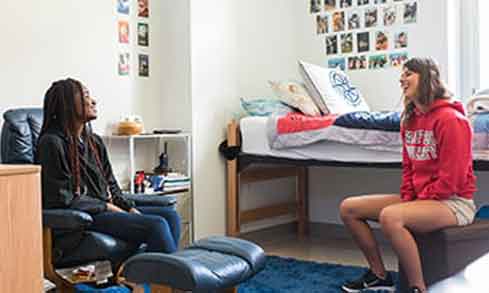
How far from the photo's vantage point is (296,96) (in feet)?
14.5

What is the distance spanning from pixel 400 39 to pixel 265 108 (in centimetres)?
119

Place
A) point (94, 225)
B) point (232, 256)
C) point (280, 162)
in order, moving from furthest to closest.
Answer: point (280, 162)
point (94, 225)
point (232, 256)

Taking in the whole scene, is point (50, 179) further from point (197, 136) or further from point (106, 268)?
point (197, 136)

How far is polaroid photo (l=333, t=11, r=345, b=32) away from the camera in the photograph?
495 centimetres

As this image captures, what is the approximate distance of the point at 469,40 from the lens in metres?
4.50

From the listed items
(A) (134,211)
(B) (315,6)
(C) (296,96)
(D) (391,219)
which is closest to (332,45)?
(B) (315,6)

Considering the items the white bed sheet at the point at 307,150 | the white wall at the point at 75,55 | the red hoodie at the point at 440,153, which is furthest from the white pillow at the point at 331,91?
the red hoodie at the point at 440,153

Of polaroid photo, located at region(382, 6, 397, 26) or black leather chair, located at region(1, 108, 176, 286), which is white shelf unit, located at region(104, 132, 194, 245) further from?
polaroid photo, located at region(382, 6, 397, 26)

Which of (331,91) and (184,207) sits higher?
(331,91)

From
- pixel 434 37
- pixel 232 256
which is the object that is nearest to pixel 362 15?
pixel 434 37

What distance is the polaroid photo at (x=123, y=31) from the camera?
4.07 metres

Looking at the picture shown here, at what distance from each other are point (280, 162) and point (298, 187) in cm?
90

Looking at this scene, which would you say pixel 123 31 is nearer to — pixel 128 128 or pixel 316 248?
pixel 128 128

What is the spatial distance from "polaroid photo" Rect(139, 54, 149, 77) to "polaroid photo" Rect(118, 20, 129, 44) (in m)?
0.17
